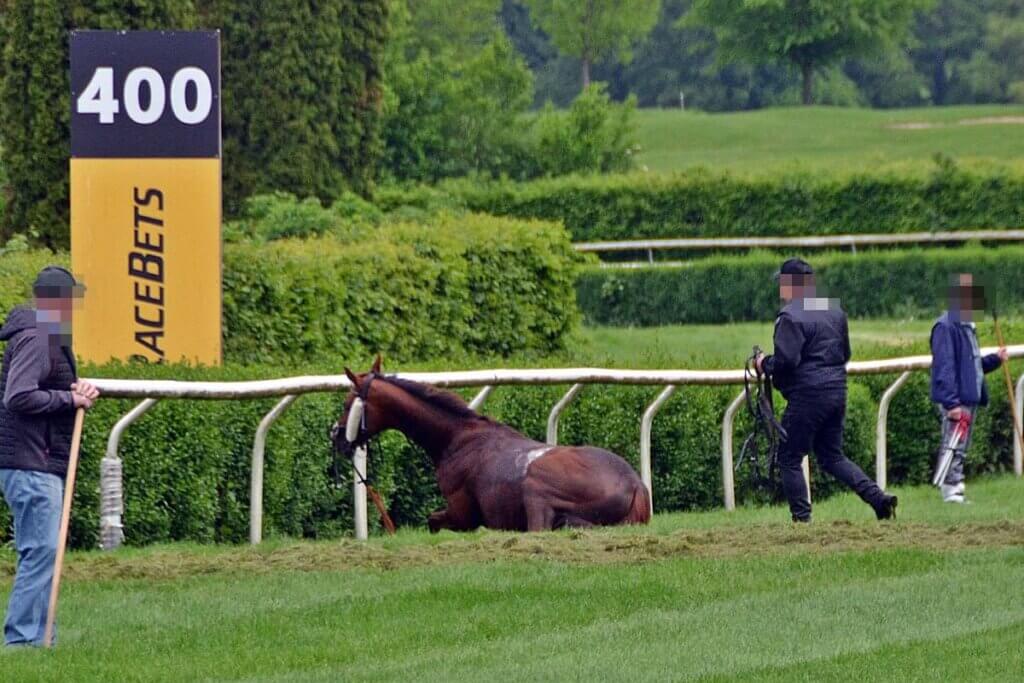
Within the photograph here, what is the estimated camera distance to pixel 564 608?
808cm

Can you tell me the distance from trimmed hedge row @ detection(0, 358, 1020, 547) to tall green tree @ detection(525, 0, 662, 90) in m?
47.4

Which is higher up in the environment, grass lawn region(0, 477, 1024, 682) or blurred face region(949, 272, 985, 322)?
blurred face region(949, 272, 985, 322)

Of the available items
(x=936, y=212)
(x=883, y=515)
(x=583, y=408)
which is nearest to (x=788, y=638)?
(x=883, y=515)

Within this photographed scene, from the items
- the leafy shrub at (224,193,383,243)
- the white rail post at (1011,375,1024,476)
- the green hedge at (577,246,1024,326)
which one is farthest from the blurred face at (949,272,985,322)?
the green hedge at (577,246,1024,326)

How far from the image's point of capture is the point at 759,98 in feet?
254

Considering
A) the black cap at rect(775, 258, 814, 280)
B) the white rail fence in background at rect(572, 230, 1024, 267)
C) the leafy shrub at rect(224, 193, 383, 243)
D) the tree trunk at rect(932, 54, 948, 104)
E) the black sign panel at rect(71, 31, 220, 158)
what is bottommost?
the white rail fence in background at rect(572, 230, 1024, 267)

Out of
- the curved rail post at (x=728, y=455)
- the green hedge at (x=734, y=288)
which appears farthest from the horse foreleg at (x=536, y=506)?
the green hedge at (x=734, y=288)

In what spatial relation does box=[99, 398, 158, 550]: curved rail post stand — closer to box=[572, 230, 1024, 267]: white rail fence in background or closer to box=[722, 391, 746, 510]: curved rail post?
box=[722, 391, 746, 510]: curved rail post

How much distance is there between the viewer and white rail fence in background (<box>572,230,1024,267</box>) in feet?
97.8

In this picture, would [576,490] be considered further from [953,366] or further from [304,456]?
[953,366]

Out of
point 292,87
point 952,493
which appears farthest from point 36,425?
point 292,87

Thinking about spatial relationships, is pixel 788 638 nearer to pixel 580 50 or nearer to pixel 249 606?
pixel 249 606

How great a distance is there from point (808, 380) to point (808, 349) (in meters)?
0.18

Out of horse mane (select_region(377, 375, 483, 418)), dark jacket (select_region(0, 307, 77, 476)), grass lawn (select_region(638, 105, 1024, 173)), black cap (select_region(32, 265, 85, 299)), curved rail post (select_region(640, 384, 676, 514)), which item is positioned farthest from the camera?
grass lawn (select_region(638, 105, 1024, 173))
